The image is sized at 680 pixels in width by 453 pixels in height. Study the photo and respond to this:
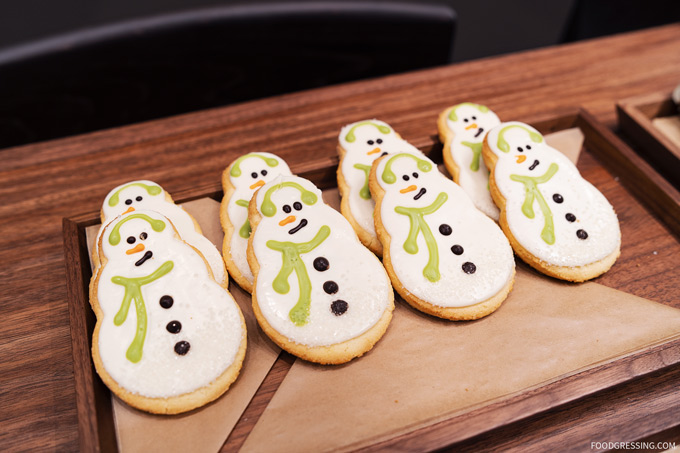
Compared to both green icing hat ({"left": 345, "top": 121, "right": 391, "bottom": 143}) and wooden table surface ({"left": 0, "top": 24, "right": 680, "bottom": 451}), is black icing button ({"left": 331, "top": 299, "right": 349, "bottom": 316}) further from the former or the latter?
green icing hat ({"left": 345, "top": 121, "right": 391, "bottom": 143})

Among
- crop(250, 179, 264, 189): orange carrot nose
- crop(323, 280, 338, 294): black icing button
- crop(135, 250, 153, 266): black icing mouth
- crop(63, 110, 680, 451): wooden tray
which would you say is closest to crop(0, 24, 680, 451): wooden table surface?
crop(63, 110, 680, 451): wooden tray

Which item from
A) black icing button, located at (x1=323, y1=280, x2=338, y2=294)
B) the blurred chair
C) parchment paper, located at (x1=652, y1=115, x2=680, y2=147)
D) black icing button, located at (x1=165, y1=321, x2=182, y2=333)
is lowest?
the blurred chair

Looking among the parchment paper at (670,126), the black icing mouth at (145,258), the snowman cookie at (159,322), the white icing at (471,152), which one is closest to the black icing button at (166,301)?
the snowman cookie at (159,322)

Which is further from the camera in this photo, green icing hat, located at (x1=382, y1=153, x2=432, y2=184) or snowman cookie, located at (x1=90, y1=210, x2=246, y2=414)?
green icing hat, located at (x1=382, y1=153, x2=432, y2=184)

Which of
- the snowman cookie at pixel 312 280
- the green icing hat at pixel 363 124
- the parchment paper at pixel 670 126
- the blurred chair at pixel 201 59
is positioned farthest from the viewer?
the blurred chair at pixel 201 59

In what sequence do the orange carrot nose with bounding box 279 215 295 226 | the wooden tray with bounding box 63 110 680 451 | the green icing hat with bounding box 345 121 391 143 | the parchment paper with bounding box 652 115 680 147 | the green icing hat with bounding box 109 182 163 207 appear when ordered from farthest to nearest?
1. the parchment paper with bounding box 652 115 680 147
2. the green icing hat with bounding box 345 121 391 143
3. the green icing hat with bounding box 109 182 163 207
4. the orange carrot nose with bounding box 279 215 295 226
5. the wooden tray with bounding box 63 110 680 451

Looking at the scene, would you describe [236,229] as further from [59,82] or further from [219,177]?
[59,82]

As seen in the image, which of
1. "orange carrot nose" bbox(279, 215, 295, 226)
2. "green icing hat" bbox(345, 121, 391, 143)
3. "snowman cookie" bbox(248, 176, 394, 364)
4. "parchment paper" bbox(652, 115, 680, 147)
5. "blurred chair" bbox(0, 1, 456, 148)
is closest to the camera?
"snowman cookie" bbox(248, 176, 394, 364)

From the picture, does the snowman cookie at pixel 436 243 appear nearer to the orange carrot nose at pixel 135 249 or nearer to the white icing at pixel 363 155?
the white icing at pixel 363 155
